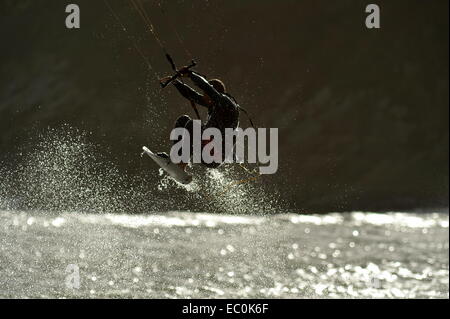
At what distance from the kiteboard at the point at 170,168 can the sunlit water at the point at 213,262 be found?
20.1 ft

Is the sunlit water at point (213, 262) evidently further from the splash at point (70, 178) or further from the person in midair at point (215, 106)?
the person in midair at point (215, 106)

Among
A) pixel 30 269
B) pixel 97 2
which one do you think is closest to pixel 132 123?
pixel 97 2

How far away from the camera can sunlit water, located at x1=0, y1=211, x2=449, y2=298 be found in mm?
20875

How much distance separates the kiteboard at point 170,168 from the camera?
42.1 ft

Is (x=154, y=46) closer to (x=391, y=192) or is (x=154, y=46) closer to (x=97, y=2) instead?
(x=97, y=2)

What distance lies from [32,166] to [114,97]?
6948 millimetres

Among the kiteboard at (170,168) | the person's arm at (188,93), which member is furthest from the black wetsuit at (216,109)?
the kiteboard at (170,168)

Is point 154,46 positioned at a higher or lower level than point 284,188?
higher

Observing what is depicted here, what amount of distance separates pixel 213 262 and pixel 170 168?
53.9ft

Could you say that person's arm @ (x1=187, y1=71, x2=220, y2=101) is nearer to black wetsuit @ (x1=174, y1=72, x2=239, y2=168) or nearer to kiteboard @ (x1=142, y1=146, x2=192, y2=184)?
black wetsuit @ (x1=174, y1=72, x2=239, y2=168)

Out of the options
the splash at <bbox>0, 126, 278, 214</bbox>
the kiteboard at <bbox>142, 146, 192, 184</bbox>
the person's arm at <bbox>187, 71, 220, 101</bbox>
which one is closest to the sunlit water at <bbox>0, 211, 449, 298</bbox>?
the splash at <bbox>0, 126, 278, 214</bbox>

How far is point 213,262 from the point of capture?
2883cm

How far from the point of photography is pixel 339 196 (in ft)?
207

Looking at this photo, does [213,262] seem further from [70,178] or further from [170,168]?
[170,168]
